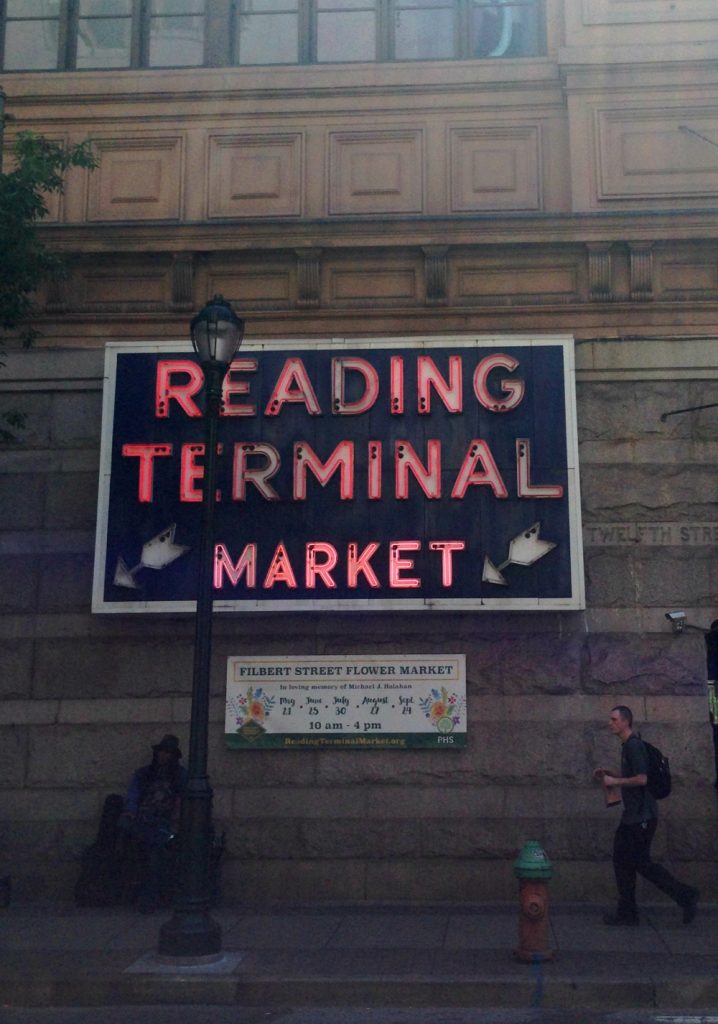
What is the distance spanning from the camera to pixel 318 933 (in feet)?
32.6

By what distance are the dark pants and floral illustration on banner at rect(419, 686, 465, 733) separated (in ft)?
7.24

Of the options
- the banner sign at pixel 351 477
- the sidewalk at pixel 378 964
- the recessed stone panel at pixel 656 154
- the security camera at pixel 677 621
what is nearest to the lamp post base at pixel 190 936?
the sidewalk at pixel 378 964

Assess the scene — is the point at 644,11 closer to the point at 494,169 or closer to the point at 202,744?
the point at 494,169

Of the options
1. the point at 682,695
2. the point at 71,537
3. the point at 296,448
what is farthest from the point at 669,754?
the point at 71,537

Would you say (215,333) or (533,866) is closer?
(533,866)

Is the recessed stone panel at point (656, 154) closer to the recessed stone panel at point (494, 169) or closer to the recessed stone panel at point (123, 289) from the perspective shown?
the recessed stone panel at point (494, 169)

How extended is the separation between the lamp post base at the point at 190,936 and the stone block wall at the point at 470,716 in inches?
107

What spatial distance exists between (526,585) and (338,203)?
4847mm

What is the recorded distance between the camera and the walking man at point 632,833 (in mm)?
9883

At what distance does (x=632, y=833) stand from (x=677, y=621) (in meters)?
2.51

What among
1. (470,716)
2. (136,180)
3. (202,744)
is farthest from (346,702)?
(136,180)

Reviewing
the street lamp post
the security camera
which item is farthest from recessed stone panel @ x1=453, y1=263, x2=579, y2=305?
the street lamp post

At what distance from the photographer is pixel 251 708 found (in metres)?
11.9

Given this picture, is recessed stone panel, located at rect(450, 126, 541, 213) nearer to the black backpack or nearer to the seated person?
the black backpack
